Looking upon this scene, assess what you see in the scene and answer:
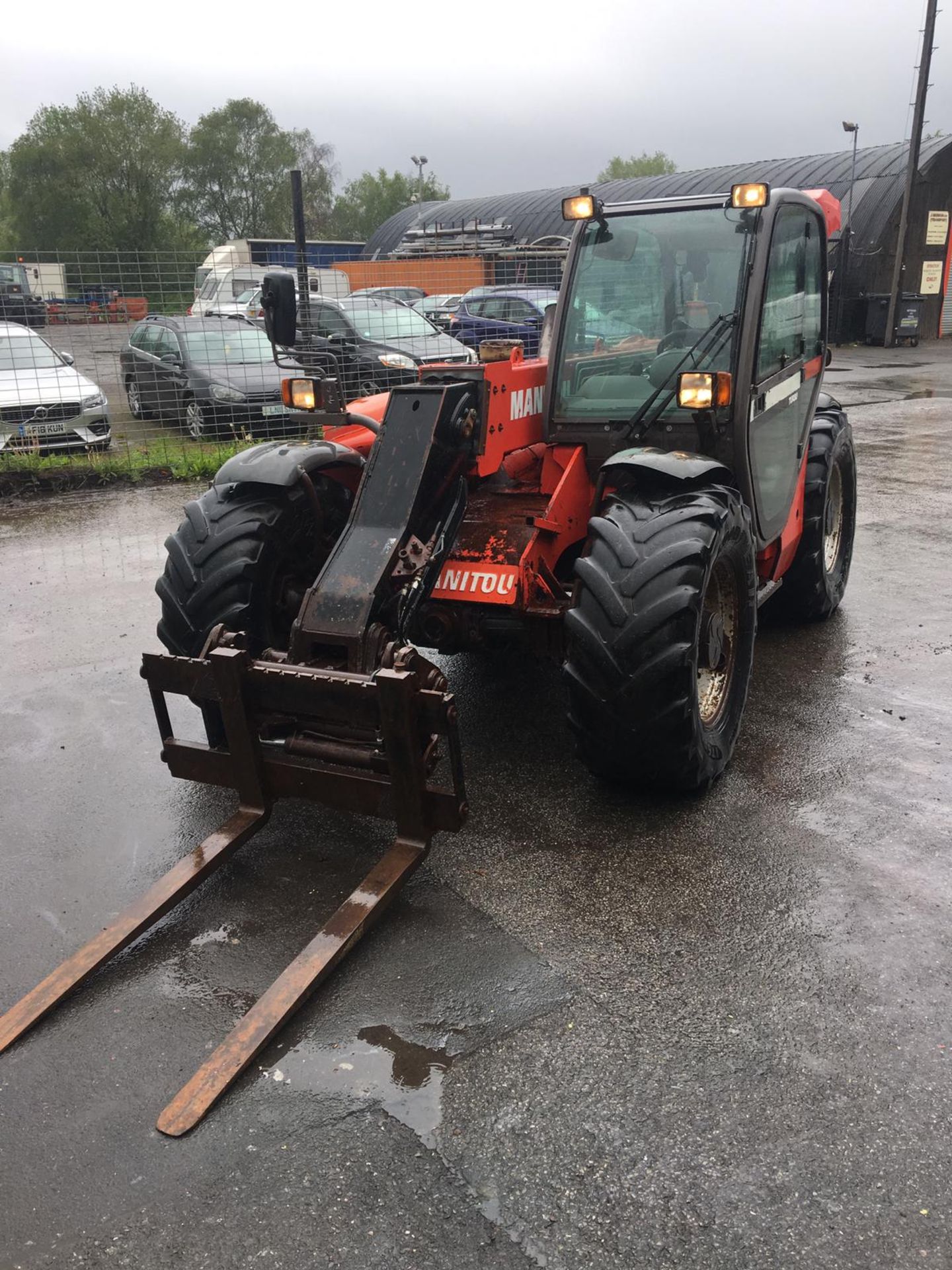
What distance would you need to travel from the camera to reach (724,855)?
11.9ft

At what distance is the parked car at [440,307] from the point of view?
15.2 meters

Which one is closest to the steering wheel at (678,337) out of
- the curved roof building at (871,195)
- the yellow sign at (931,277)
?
the curved roof building at (871,195)

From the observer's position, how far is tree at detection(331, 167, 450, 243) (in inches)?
3324

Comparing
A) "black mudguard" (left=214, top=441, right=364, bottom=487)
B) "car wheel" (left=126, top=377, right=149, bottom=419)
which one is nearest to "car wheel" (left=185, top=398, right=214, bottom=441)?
"car wheel" (left=126, top=377, right=149, bottom=419)

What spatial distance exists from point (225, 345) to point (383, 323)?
206 centimetres

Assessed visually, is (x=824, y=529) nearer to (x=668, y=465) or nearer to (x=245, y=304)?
(x=668, y=465)

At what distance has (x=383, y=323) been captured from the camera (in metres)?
12.6

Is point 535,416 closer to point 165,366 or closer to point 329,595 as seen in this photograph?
point 329,595

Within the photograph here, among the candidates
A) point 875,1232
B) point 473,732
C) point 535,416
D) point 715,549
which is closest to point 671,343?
point 535,416

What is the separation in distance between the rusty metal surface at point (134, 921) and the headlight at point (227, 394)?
8.23 metres

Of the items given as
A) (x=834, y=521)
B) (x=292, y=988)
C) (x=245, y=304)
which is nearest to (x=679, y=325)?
(x=834, y=521)

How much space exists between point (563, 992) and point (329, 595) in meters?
1.54

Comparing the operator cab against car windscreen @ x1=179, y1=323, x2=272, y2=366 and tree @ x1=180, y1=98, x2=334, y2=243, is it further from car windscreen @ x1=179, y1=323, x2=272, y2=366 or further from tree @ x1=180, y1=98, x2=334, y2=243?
tree @ x1=180, y1=98, x2=334, y2=243

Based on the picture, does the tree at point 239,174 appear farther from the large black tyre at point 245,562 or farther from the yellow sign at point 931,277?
the large black tyre at point 245,562
